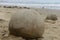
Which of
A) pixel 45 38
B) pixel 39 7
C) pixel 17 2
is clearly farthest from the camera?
pixel 17 2

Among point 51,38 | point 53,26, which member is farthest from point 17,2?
point 51,38

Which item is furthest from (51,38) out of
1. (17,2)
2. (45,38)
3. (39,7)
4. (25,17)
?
(17,2)

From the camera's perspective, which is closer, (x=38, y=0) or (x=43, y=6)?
(x=43, y=6)

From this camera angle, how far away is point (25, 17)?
2.92 m

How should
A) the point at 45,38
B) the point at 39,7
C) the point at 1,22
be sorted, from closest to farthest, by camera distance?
the point at 45,38, the point at 1,22, the point at 39,7

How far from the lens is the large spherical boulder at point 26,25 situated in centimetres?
284

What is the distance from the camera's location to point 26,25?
9.30 ft

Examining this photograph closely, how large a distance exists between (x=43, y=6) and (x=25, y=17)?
11.2 feet

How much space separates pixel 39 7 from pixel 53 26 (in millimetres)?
2139

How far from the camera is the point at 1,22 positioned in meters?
3.91

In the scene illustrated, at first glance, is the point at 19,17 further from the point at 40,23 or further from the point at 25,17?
the point at 40,23

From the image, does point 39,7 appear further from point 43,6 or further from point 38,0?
point 38,0

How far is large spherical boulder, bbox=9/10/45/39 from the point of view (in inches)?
112

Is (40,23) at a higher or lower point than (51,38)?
higher
